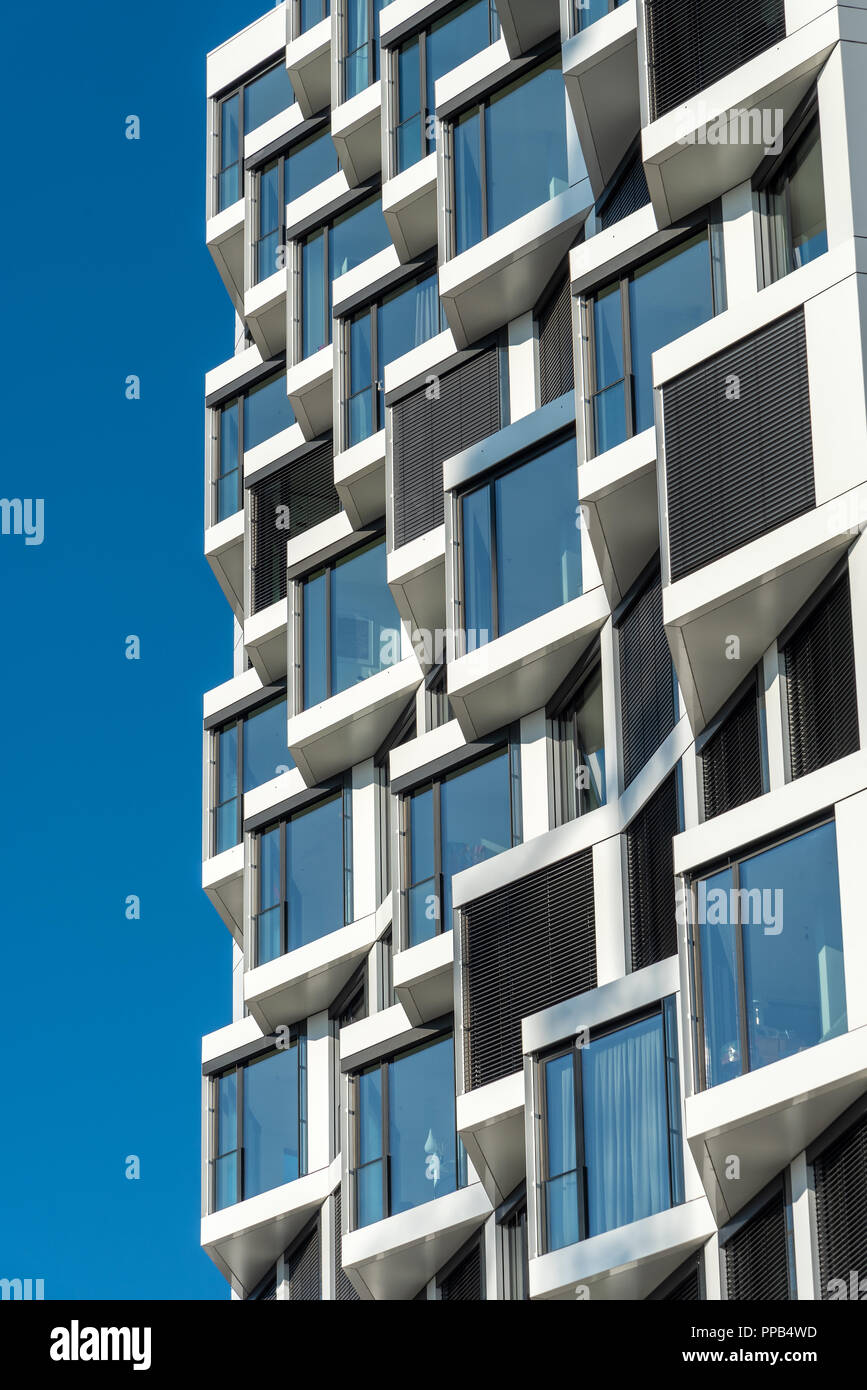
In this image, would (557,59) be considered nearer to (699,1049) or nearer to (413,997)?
(413,997)

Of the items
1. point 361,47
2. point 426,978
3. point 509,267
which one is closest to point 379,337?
point 509,267

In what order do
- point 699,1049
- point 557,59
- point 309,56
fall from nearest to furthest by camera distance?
point 699,1049
point 557,59
point 309,56

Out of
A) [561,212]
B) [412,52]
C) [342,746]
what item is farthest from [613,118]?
[342,746]

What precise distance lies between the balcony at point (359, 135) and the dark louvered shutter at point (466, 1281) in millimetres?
18766

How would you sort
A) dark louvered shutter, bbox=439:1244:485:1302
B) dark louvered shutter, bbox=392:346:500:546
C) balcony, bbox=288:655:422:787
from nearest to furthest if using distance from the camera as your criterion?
1. dark louvered shutter, bbox=439:1244:485:1302
2. dark louvered shutter, bbox=392:346:500:546
3. balcony, bbox=288:655:422:787

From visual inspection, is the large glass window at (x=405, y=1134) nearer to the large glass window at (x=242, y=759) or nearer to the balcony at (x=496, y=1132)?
the balcony at (x=496, y=1132)

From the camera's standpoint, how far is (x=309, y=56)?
4562 centimetres

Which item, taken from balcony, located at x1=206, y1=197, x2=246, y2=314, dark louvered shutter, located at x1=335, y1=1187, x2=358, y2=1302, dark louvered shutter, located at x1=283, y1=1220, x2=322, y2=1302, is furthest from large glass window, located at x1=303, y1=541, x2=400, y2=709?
balcony, located at x1=206, y1=197, x2=246, y2=314

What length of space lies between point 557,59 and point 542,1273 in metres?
16.4

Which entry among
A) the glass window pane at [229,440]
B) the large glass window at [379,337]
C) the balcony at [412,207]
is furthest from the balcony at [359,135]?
the glass window pane at [229,440]

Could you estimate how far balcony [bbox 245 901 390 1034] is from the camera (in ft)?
124

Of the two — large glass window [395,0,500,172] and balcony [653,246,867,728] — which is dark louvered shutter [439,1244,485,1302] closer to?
balcony [653,246,867,728]

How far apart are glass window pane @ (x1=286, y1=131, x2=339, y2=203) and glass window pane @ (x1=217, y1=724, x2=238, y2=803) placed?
380 inches

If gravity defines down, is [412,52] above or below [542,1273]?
above
